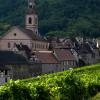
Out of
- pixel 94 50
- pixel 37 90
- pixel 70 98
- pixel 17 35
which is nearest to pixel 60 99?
pixel 70 98

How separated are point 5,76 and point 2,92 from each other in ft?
175

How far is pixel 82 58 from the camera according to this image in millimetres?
140750

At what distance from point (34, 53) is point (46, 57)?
2.93 m

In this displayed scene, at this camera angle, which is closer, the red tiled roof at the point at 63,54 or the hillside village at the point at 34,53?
the hillside village at the point at 34,53

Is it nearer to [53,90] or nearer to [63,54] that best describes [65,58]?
[63,54]

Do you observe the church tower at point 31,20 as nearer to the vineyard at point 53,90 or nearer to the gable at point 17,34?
the gable at point 17,34

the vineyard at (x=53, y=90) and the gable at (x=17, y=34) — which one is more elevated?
the gable at (x=17, y=34)

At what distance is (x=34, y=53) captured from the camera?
110438mm

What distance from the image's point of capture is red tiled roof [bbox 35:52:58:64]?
4301 inches

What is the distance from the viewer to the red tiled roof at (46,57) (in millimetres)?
109250

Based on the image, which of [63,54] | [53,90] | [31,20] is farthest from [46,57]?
[53,90]

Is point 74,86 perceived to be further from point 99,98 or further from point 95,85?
point 95,85

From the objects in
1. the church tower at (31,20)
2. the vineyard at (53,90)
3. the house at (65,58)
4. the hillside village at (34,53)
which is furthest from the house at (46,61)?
the vineyard at (53,90)

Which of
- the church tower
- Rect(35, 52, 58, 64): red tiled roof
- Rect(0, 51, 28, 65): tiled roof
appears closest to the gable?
Rect(35, 52, 58, 64): red tiled roof
